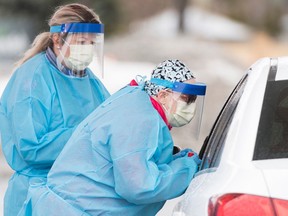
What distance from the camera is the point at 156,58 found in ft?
80.6

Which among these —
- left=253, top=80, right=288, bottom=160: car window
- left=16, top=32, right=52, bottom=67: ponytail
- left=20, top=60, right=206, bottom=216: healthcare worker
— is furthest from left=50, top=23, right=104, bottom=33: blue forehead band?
left=253, top=80, right=288, bottom=160: car window

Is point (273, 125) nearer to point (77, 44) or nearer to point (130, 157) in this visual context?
Result: point (130, 157)

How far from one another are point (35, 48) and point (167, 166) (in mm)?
1802

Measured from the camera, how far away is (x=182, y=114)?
14.7ft

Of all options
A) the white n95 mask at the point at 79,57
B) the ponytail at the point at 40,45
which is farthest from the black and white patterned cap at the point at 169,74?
the ponytail at the point at 40,45

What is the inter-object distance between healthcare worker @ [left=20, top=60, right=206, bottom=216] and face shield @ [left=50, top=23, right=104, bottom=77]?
3.67ft

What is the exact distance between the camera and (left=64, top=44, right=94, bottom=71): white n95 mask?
18.4 feet

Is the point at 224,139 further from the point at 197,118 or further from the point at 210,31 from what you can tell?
the point at 210,31

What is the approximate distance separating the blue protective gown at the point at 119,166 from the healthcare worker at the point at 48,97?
87 cm

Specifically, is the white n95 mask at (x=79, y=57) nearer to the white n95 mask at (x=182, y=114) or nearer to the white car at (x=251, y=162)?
the white n95 mask at (x=182, y=114)

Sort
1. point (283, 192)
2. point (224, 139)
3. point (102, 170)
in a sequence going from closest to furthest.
A: point (283, 192)
point (224, 139)
point (102, 170)

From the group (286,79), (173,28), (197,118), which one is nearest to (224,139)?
(286,79)

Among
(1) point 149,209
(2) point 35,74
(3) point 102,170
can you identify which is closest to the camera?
(3) point 102,170

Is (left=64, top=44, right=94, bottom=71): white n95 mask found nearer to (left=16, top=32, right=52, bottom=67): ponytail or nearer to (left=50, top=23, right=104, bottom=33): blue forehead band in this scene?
(left=50, top=23, right=104, bottom=33): blue forehead band
